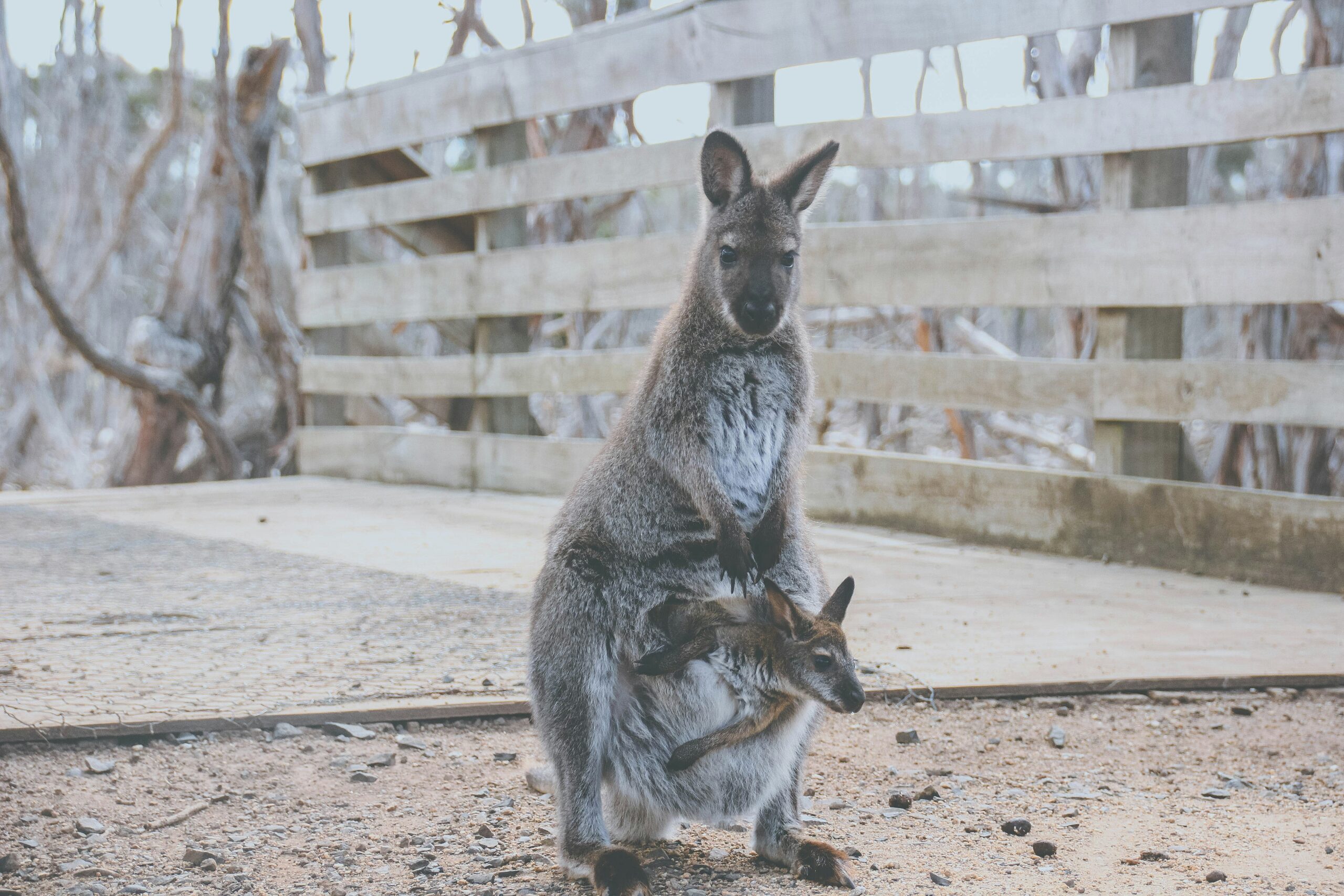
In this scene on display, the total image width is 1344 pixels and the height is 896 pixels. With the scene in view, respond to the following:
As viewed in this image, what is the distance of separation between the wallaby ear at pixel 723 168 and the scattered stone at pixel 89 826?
174cm

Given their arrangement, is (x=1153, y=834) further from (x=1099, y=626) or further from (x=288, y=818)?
(x=288, y=818)

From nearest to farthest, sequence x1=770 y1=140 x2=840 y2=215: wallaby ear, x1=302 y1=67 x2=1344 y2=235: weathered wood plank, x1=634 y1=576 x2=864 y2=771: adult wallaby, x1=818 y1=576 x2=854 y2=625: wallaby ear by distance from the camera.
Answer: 1. x1=634 y1=576 x2=864 y2=771: adult wallaby
2. x1=818 y1=576 x2=854 y2=625: wallaby ear
3. x1=770 y1=140 x2=840 y2=215: wallaby ear
4. x1=302 y1=67 x2=1344 y2=235: weathered wood plank

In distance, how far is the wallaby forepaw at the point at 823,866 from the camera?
6.98 feet

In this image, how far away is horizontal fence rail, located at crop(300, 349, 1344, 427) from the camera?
4.03 metres

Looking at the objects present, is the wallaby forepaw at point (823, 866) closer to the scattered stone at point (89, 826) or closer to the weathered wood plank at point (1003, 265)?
the scattered stone at point (89, 826)

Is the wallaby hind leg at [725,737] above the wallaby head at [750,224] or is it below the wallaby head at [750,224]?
below

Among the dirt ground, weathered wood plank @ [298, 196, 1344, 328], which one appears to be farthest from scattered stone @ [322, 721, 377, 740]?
weathered wood plank @ [298, 196, 1344, 328]

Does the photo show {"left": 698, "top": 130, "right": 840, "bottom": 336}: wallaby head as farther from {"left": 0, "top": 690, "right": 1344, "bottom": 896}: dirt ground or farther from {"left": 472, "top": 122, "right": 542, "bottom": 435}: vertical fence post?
{"left": 472, "top": 122, "right": 542, "bottom": 435}: vertical fence post

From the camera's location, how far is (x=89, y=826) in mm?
2332

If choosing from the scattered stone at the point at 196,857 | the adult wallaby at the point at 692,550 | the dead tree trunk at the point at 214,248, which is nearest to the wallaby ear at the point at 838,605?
the adult wallaby at the point at 692,550

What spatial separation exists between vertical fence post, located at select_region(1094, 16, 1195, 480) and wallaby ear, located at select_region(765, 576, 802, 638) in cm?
268

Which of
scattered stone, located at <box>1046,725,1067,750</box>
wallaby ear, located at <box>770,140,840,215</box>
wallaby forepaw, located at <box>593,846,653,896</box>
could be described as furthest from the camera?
scattered stone, located at <box>1046,725,1067,750</box>

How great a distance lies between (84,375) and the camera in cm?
2167

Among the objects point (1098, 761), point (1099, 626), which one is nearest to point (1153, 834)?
point (1098, 761)
